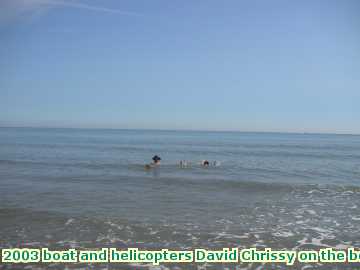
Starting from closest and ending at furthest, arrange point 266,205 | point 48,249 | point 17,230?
point 48,249 < point 17,230 < point 266,205

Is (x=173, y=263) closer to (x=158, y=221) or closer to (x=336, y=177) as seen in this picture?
(x=158, y=221)

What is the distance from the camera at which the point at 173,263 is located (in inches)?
360

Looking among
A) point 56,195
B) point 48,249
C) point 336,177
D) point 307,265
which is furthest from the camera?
point 336,177

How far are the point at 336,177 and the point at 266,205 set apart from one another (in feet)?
49.1

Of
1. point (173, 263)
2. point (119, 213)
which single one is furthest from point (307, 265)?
point (119, 213)

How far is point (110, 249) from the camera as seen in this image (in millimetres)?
10039

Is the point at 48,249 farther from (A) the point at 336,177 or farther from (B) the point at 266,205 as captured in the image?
(A) the point at 336,177

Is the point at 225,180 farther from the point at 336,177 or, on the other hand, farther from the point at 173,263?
the point at 173,263

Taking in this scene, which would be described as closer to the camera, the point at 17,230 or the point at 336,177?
the point at 17,230

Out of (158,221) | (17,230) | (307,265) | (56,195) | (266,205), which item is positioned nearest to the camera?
(307,265)

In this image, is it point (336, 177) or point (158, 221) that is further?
point (336, 177)

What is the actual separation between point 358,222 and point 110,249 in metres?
11.9

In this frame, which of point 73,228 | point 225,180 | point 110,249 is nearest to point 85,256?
point 110,249

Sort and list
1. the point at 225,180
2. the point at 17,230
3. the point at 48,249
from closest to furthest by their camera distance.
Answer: the point at 48,249 < the point at 17,230 < the point at 225,180
